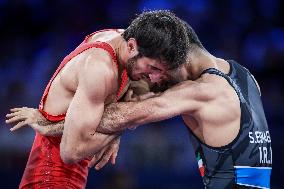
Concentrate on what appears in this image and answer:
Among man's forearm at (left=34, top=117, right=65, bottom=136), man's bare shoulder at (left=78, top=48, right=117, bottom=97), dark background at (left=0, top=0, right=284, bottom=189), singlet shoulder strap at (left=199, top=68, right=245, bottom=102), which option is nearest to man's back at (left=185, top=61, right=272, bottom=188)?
singlet shoulder strap at (left=199, top=68, right=245, bottom=102)

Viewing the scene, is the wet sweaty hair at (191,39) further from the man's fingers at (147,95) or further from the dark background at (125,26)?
the dark background at (125,26)

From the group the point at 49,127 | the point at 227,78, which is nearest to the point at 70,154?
the point at 49,127

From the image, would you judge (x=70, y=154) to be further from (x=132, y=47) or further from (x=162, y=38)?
(x=162, y=38)

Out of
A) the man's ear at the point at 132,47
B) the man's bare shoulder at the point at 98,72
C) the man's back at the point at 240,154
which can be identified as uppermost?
the man's ear at the point at 132,47

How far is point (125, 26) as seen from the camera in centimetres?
876

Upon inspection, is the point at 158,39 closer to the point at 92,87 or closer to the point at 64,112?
the point at 92,87

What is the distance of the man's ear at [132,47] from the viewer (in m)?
4.01

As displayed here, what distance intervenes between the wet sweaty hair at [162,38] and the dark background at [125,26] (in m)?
3.18

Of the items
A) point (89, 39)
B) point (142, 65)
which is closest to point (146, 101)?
point (142, 65)

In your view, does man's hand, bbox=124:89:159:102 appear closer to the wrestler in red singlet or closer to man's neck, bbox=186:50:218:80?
man's neck, bbox=186:50:218:80

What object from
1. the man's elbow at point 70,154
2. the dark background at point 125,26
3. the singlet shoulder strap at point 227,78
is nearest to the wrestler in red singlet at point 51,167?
the man's elbow at point 70,154

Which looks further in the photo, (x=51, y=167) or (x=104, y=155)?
(x=104, y=155)

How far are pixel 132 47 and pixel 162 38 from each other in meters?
0.24

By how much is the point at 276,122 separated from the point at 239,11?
2.59 metres
